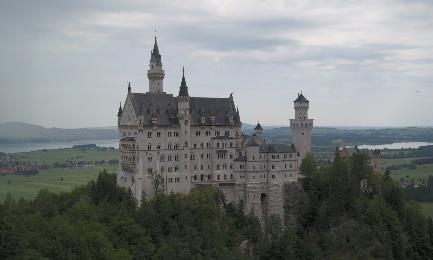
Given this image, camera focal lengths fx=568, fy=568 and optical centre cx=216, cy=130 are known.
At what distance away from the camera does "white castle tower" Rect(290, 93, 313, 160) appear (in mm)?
106562

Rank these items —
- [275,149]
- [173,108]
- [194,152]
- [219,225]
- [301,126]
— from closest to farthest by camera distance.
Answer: [219,225], [173,108], [194,152], [275,149], [301,126]

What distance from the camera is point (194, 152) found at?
9338 cm

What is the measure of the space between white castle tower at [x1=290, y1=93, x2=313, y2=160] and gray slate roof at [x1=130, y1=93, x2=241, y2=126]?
46.8ft

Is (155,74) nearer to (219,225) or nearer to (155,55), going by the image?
(155,55)

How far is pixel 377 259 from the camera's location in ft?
293

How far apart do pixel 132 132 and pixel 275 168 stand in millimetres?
24393

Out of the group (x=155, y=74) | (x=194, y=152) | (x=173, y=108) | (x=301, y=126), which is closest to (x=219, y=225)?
(x=194, y=152)

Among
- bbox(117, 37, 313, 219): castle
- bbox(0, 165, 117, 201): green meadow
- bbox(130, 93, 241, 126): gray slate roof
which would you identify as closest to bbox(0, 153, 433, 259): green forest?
bbox(117, 37, 313, 219): castle

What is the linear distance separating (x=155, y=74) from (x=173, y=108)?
7310 mm

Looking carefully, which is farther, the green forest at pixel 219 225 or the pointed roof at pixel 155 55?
the pointed roof at pixel 155 55

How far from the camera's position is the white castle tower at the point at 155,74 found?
95938 millimetres

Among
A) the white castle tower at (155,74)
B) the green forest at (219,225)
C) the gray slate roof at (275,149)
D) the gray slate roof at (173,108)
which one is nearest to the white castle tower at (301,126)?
the green forest at (219,225)

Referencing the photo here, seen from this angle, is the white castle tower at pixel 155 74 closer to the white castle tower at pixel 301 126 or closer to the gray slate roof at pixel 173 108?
the gray slate roof at pixel 173 108

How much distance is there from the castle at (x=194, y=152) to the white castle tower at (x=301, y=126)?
880cm
